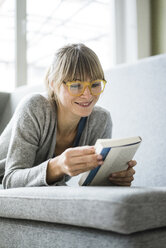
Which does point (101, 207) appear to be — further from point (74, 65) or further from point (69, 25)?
point (69, 25)

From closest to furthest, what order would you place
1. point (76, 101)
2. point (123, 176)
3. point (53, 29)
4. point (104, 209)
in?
point (104, 209) < point (123, 176) < point (76, 101) < point (53, 29)

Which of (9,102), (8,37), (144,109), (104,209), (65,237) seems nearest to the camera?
(104,209)

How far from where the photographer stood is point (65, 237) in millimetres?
983

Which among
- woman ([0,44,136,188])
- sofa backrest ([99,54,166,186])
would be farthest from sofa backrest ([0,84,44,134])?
woman ([0,44,136,188])

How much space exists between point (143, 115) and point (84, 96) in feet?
1.55

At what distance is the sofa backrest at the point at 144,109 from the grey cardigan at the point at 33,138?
7.8 inches

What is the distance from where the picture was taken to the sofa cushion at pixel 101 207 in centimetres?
82

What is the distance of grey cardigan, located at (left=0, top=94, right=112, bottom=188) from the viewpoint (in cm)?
124

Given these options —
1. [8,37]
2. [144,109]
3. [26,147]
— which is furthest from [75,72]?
Answer: [8,37]

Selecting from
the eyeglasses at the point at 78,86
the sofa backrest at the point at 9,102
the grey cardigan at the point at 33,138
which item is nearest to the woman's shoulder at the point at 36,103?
the grey cardigan at the point at 33,138

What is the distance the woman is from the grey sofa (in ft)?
0.37

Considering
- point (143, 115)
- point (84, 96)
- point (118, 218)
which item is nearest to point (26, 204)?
point (118, 218)

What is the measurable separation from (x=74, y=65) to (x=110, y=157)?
0.43 m

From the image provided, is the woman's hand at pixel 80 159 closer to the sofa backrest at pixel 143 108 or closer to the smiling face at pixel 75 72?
the smiling face at pixel 75 72
